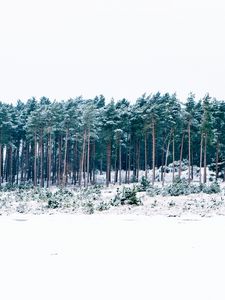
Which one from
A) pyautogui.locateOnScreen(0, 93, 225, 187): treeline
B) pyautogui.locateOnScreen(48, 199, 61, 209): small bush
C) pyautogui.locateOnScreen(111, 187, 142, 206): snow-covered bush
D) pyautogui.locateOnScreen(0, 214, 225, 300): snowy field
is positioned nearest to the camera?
pyautogui.locateOnScreen(0, 214, 225, 300): snowy field

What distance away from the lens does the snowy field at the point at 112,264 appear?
19.6ft

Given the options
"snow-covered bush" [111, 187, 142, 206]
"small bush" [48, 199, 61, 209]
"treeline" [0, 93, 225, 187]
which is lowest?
"small bush" [48, 199, 61, 209]

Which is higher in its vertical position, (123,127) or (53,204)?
(123,127)

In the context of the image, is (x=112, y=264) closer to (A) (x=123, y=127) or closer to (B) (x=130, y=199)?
(B) (x=130, y=199)

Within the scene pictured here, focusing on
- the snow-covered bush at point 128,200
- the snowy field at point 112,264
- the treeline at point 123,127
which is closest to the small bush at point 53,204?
the snow-covered bush at point 128,200

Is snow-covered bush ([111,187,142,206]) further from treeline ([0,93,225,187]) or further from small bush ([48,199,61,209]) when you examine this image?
treeline ([0,93,225,187])

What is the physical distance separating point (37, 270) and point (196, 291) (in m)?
3.35

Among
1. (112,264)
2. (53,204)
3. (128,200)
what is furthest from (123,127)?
(112,264)

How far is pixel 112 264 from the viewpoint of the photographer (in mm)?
8078

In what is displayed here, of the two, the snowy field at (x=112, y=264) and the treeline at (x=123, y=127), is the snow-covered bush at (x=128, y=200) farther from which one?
the treeline at (x=123, y=127)

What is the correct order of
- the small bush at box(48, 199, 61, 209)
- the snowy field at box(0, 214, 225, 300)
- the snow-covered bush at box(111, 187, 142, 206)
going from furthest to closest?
the snow-covered bush at box(111, 187, 142, 206)
the small bush at box(48, 199, 61, 209)
the snowy field at box(0, 214, 225, 300)

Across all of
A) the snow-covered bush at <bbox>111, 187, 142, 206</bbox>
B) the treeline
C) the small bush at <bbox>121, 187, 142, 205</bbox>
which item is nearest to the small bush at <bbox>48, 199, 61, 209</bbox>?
the snow-covered bush at <bbox>111, 187, 142, 206</bbox>

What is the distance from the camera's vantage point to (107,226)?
1512 cm

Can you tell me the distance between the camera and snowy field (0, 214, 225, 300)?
236 inches
